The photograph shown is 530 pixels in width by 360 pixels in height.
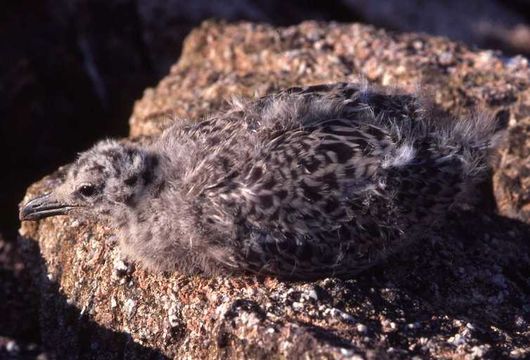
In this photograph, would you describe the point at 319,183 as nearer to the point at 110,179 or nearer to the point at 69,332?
the point at 110,179

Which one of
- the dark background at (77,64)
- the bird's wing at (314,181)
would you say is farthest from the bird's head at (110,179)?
the dark background at (77,64)

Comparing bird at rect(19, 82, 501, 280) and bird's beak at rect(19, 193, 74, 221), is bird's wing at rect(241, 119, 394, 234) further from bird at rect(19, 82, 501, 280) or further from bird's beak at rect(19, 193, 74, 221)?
bird's beak at rect(19, 193, 74, 221)

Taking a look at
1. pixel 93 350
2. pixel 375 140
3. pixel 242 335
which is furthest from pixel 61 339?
pixel 375 140

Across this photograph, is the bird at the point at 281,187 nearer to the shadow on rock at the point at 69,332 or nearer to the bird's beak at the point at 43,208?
the bird's beak at the point at 43,208

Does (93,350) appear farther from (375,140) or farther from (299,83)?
(299,83)

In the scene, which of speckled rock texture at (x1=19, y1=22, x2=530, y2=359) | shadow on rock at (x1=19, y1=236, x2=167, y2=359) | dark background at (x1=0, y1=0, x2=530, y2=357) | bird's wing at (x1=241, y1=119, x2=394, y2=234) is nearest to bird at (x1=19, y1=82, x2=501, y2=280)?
bird's wing at (x1=241, y1=119, x2=394, y2=234)

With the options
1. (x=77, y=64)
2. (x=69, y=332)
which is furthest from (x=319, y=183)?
(x=77, y=64)

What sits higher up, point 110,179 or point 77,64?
point 110,179
